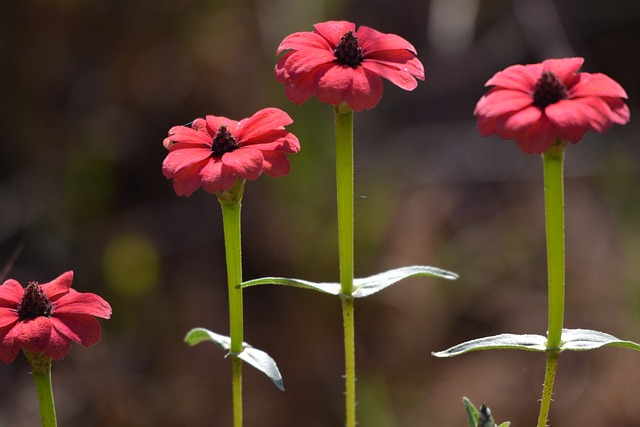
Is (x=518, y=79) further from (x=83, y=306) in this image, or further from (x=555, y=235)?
(x=83, y=306)

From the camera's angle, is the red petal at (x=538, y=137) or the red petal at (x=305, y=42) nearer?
the red petal at (x=538, y=137)

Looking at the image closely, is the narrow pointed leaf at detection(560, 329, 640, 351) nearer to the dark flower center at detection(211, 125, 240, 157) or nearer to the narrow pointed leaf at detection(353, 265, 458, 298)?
the narrow pointed leaf at detection(353, 265, 458, 298)

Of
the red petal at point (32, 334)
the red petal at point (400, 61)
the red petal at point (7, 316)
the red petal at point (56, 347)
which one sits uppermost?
the red petal at point (400, 61)

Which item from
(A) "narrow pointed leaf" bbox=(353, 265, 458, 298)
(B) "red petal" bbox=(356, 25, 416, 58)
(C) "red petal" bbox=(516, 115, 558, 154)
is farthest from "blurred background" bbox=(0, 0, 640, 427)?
(C) "red petal" bbox=(516, 115, 558, 154)

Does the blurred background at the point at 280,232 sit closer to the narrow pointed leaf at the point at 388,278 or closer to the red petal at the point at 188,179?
the narrow pointed leaf at the point at 388,278

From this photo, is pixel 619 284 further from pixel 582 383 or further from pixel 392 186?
pixel 392 186

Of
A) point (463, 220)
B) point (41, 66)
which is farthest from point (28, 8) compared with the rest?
point (463, 220)

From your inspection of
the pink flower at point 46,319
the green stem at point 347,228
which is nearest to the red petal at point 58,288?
the pink flower at point 46,319
